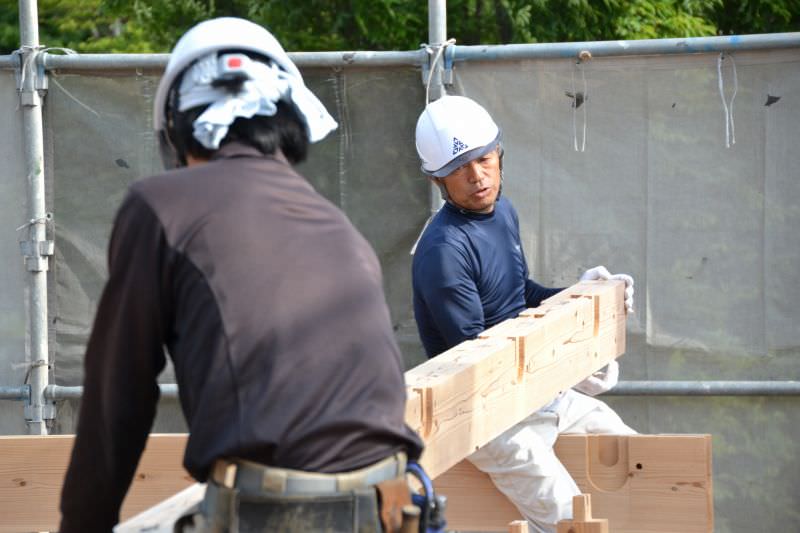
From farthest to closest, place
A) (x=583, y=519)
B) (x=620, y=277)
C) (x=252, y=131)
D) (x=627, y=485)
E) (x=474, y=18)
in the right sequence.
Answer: (x=474, y=18), (x=620, y=277), (x=627, y=485), (x=583, y=519), (x=252, y=131)

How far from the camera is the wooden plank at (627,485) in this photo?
17.5 ft

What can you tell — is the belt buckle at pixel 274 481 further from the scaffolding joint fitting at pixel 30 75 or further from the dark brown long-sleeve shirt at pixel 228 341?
the scaffolding joint fitting at pixel 30 75

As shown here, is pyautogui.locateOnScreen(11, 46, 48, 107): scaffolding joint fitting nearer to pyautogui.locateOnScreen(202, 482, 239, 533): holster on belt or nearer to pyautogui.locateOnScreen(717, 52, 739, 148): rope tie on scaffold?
pyautogui.locateOnScreen(717, 52, 739, 148): rope tie on scaffold

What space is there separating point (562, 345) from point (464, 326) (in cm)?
40

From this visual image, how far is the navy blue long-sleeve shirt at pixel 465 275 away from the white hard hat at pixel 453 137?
193 mm

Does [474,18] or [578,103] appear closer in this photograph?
[578,103]

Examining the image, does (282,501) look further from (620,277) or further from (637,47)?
(637,47)

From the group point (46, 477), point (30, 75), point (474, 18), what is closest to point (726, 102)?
point (30, 75)

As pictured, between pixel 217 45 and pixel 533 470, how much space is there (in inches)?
111

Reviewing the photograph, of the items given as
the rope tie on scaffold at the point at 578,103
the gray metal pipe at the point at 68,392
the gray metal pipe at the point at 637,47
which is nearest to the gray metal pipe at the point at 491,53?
the gray metal pipe at the point at 637,47

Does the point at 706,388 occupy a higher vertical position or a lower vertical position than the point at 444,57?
lower

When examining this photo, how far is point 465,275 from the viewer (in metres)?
5.49

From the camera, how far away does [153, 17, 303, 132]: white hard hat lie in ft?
9.62

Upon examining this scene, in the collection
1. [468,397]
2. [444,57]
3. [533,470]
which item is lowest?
[533,470]
